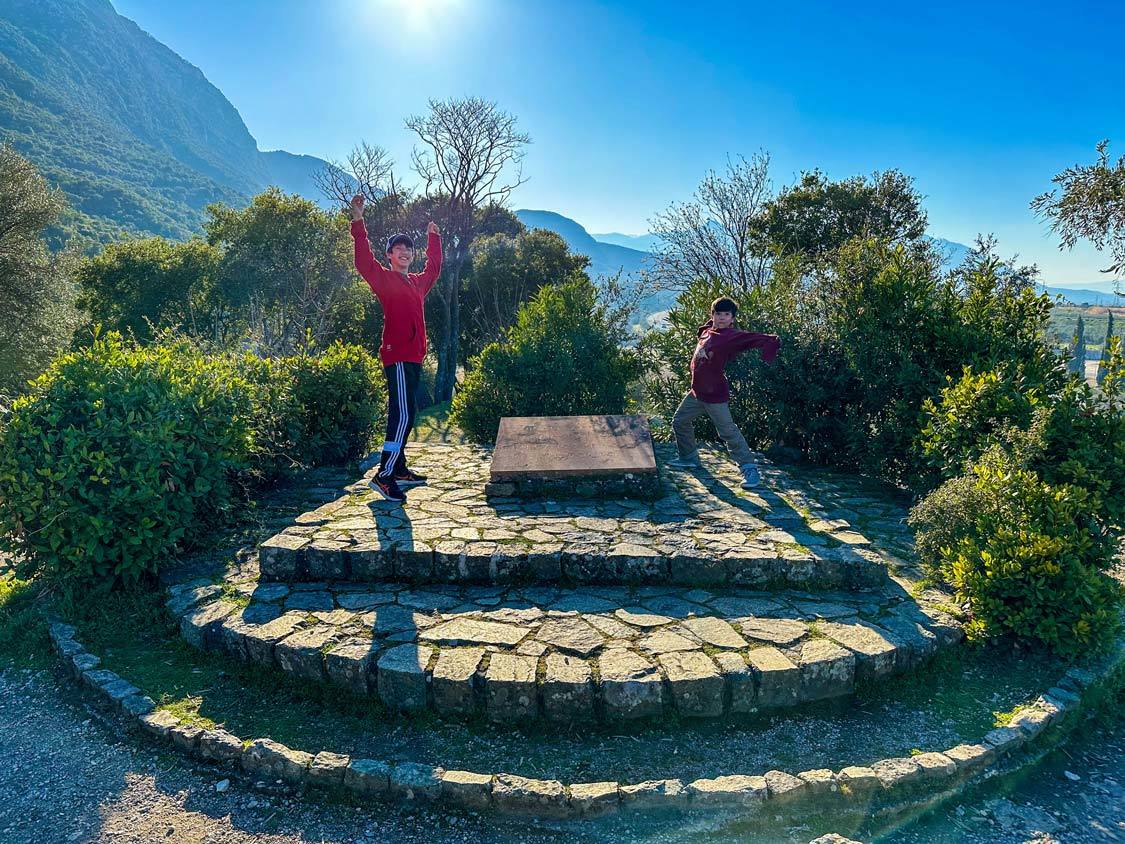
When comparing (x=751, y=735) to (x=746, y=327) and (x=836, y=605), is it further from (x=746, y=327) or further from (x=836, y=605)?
(x=746, y=327)

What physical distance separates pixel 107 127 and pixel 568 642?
118572 mm

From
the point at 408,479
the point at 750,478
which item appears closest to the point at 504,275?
the point at 408,479

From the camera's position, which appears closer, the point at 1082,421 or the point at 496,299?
the point at 1082,421

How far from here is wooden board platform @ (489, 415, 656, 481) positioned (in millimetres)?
6004

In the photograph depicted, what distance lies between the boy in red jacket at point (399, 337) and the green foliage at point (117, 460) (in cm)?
128

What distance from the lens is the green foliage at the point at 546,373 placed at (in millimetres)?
9227

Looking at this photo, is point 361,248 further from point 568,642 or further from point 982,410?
point 982,410

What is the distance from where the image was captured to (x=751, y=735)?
3350mm

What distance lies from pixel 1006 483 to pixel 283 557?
16.6ft

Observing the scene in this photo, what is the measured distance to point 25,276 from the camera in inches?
748

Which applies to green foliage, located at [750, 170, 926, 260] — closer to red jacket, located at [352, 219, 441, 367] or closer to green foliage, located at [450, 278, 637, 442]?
green foliage, located at [450, 278, 637, 442]

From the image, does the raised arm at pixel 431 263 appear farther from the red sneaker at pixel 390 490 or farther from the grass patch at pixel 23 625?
the grass patch at pixel 23 625

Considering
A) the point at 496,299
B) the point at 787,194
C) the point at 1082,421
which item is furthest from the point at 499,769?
the point at 496,299

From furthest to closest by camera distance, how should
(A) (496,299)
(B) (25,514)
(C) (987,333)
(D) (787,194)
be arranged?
(A) (496,299) → (D) (787,194) → (C) (987,333) → (B) (25,514)
